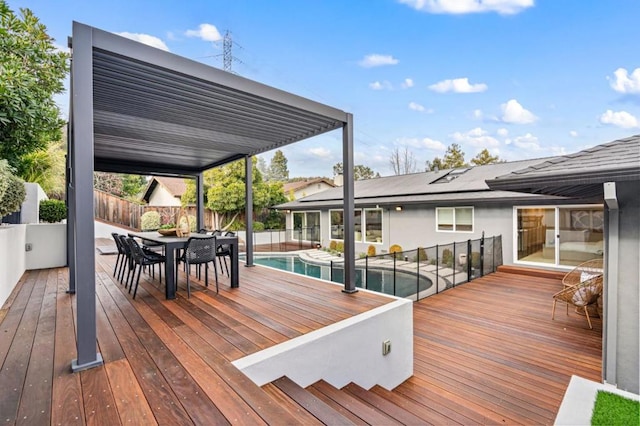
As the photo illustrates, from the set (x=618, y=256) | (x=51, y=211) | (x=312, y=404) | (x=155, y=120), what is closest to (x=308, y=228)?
(x=51, y=211)

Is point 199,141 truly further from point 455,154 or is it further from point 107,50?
point 455,154

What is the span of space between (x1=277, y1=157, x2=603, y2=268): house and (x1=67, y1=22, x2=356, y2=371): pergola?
4.97m

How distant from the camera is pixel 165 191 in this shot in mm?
19906

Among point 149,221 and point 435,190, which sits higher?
point 435,190

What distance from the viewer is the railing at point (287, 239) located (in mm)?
15219

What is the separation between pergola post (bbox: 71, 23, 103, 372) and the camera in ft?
7.52

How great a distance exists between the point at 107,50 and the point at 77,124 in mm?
667

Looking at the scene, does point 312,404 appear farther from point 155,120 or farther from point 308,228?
point 308,228

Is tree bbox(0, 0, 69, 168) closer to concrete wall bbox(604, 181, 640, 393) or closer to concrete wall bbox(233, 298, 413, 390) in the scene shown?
concrete wall bbox(233, 298, 413, 390)

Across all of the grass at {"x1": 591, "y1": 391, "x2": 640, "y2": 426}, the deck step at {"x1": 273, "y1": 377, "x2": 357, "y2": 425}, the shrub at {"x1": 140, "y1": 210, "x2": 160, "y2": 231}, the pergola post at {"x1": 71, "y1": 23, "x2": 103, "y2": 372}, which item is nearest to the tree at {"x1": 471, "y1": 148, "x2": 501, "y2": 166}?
the shrub at {"x1": 140, "y1": 210, "x2": 160, "y2": 231}

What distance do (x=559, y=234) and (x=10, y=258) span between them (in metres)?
12.0

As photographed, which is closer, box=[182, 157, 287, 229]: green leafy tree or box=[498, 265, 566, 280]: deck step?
box=[498, 265, 566, 280]: deck step

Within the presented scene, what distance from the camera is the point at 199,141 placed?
5473 mm

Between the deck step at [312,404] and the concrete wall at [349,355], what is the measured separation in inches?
4.4
